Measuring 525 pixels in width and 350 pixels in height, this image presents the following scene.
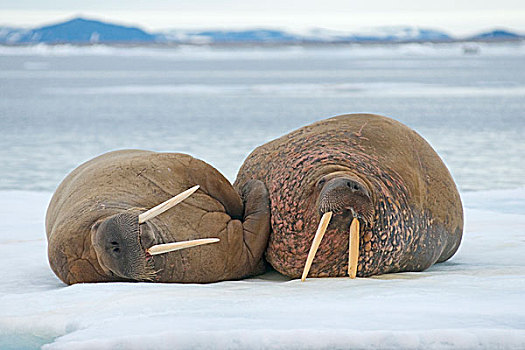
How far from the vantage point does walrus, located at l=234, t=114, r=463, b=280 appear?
3477 millimetres

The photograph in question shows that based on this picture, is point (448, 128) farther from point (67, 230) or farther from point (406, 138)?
point (67, 230)

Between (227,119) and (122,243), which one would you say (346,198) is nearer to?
(122,243)

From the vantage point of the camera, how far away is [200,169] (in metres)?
4.03

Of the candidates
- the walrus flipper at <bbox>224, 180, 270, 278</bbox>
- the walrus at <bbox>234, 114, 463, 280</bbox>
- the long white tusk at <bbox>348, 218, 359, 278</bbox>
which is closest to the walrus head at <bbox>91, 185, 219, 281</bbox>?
the walrus flipper at <bbox>224, 180, 270, 278</bbox>

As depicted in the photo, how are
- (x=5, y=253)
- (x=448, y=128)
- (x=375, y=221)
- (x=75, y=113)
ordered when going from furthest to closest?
(x=75, y=113) → (x=448, y=128) → (x=5, y=253) → (x=375, y=221)

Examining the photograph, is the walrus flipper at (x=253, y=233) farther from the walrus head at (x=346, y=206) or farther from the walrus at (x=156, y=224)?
the walrus head at (x=346, y=206)

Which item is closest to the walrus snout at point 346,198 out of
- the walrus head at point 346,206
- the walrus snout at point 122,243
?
the walrus head at point 346,206

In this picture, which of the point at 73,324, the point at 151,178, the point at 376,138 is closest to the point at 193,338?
the point at 73,324

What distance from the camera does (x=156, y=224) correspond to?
3.52 m

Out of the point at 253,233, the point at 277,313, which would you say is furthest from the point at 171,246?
the point at 277,313

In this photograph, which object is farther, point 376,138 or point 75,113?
point 75,113

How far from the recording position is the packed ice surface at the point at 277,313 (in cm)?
252

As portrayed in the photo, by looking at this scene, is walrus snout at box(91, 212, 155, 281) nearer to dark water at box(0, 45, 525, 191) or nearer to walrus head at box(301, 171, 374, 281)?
walrus head at box(301, 171, 374, 281)

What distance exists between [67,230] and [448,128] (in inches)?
459
